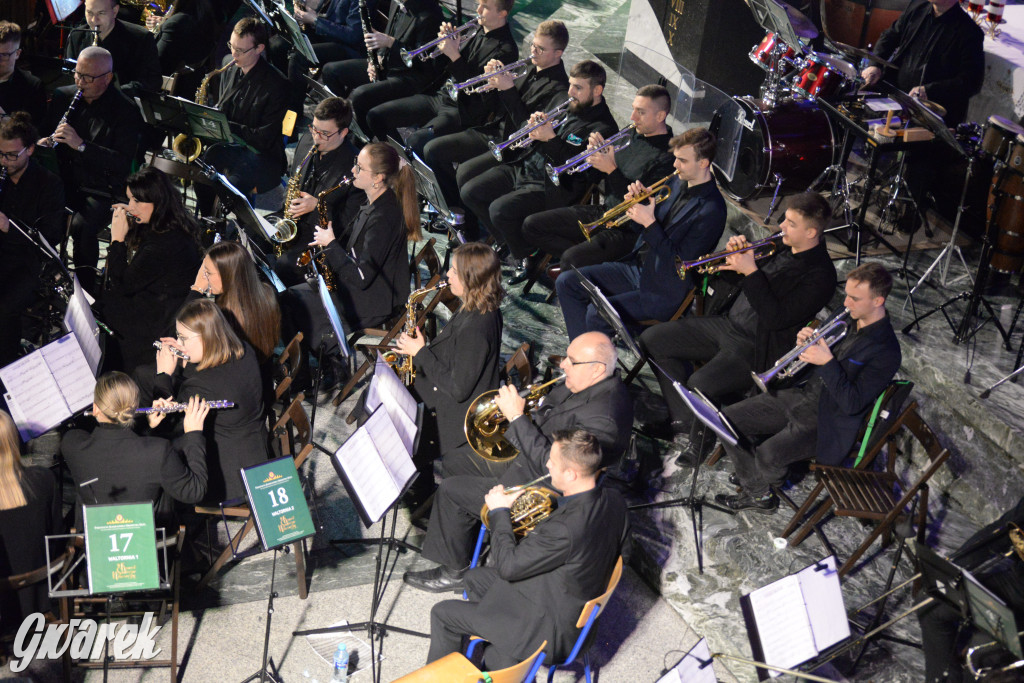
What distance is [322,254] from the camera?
6.23m

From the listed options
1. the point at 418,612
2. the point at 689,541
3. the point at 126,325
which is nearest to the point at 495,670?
the point at 418,612

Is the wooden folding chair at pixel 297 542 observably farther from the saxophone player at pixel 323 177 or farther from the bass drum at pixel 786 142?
the bass drum at pixel 786 142

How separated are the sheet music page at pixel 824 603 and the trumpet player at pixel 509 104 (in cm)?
437

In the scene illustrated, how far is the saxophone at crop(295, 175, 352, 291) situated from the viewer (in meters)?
6.16

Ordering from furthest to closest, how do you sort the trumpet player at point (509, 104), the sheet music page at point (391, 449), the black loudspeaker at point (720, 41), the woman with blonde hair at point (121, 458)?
the black loudspeaker at point (720, 41)
the trumpet player at point (509, 104)
the woman with blonde hair at point (121, 458)
the sheet music page at point (391, 449)

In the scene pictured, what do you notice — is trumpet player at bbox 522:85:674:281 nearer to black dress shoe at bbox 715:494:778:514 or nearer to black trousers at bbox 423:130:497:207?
black trousers at bbox 423:130:497:207

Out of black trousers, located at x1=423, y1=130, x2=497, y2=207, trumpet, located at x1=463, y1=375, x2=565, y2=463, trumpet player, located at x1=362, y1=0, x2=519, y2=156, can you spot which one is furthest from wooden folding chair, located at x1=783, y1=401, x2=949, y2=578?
trumpet player, located at x1=362, y1=0, x2=519, y2=156

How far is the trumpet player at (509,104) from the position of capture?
7297 mm

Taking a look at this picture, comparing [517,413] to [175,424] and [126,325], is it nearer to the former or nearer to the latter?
[175,424]

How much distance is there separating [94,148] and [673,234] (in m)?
4.31

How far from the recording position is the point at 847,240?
23.6 ft

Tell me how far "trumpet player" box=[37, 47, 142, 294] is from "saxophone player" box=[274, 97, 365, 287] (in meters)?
1.48

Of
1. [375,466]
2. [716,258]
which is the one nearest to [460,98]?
[716,258]

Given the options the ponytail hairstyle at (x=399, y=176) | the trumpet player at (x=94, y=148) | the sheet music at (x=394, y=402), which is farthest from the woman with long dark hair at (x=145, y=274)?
the sheet music at (x=394, y=402)
